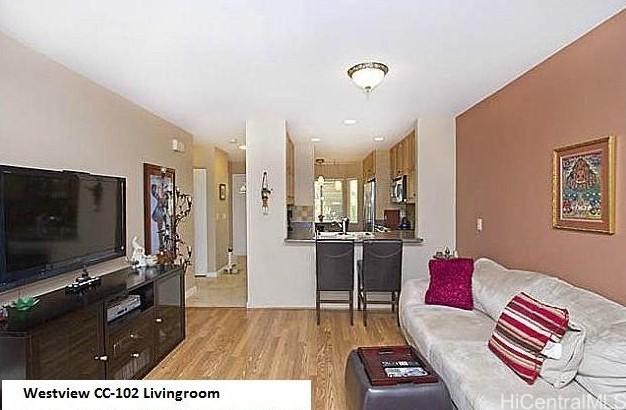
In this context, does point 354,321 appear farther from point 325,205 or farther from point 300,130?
point 325,205

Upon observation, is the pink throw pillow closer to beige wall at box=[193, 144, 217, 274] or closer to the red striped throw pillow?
the red striped throw pillow

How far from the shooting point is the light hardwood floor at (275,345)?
11.8 feet

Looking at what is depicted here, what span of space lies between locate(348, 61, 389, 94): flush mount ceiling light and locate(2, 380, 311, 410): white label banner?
8.72ft

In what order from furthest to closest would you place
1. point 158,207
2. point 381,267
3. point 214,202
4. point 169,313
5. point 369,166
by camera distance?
point 369,166 → point 214,202 → point 158,207 → point 381,267 → point 169,313

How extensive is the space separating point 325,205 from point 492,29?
852cm

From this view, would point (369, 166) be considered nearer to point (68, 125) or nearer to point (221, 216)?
point (221, 216)

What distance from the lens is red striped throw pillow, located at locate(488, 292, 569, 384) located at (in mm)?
2346

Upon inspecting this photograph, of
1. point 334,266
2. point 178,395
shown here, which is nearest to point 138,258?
point 334,266

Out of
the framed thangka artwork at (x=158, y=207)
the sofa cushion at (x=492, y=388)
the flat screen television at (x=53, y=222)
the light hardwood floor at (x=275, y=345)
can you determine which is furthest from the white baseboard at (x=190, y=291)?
the sofa cushion at (x=492, y=388)

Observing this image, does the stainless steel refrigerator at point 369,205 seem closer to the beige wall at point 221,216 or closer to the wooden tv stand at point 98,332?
the beige wall at point 221,216

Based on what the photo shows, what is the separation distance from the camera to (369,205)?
9.56 m

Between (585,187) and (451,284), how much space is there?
1.45 m

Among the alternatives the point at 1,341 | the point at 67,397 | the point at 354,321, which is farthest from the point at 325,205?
the point at 67,397

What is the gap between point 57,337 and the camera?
2.47 meters
